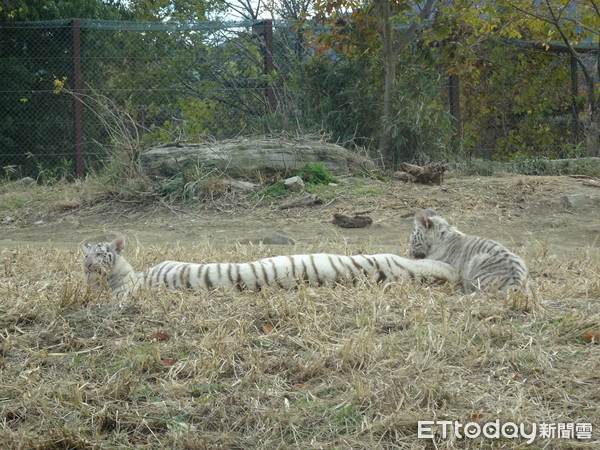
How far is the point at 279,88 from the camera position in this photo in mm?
13219

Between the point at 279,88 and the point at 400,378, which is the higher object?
the point at 279,88

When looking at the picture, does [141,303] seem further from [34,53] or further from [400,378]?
[34,53]

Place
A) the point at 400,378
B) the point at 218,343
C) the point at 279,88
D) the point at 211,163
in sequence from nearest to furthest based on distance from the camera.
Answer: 1. the point at 400,378
2. the point at 218,343
3. the point at 211,163
4. the point at 279,88

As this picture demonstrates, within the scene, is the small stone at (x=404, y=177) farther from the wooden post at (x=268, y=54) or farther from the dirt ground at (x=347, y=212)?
the wooden post at (x=268, y=54)

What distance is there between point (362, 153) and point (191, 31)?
13.7 ft

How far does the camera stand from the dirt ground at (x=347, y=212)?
8.33 metres

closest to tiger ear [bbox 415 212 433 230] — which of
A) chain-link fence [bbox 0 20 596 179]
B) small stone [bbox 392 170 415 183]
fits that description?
small stone [bbox 392 170 415 183]

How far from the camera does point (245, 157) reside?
1084 cm

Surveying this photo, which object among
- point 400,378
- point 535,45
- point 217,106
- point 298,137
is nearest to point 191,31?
point 217,106

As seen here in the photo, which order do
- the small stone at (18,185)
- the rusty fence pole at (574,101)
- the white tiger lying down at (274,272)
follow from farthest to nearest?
the rusty fence pole at (574,101)
the small stone at (18,185)
the white tiger lying down at (274,272)

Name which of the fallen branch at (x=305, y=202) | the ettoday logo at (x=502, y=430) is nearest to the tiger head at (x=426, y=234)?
the ettoday logo at (x=502, y=430)

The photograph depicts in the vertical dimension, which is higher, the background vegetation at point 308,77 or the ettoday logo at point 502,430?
the background vegetation at point 308,77

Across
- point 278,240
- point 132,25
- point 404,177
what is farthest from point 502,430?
point 132,25

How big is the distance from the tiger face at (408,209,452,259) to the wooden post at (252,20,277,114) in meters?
7.27
